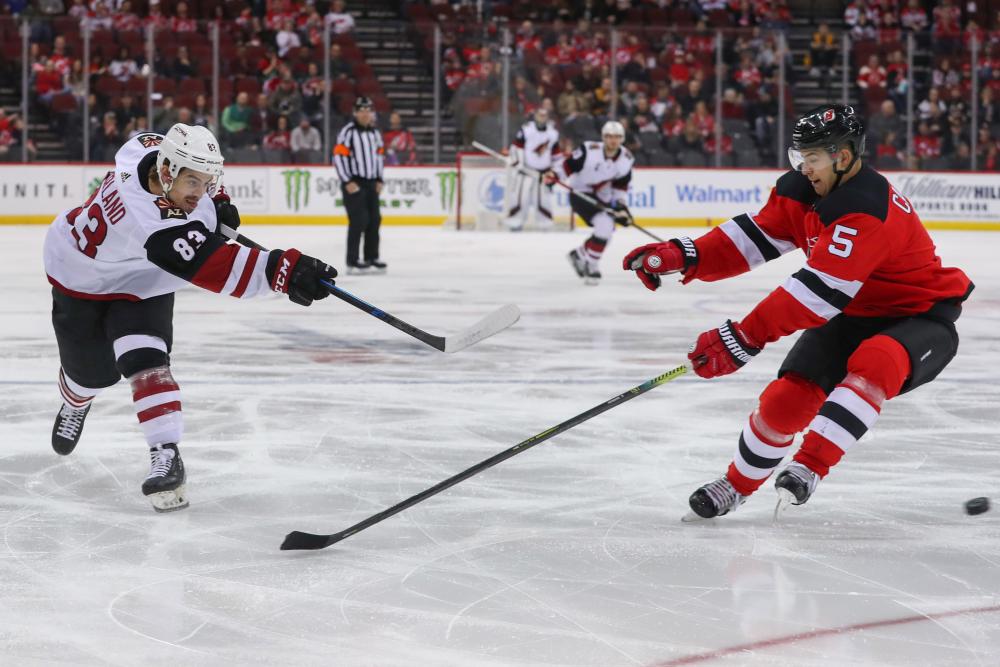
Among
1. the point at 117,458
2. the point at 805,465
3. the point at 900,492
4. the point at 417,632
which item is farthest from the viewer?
the point at 117,458

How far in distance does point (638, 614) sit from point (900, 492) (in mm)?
1148

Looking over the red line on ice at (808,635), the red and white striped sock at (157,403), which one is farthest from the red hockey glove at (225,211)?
the red line on ice at (808,635)

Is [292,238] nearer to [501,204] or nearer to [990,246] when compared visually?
[501,204]

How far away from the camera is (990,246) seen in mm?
11180

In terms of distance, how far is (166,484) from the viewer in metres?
2.92

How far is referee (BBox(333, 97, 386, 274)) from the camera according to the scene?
8750 millimetres

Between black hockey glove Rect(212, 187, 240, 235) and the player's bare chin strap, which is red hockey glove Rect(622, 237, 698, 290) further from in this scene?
black hockey glove Rect(212, 187, 240, 235)

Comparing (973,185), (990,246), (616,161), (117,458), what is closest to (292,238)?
(616,161)

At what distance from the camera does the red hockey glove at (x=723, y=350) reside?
105 inches

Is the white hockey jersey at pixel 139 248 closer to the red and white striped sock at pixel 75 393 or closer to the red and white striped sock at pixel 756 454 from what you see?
the red and white striped sock at pixel 75 393

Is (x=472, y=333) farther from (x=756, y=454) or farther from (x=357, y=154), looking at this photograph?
(x=357, y=154)

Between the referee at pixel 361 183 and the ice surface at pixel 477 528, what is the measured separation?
3.37 m

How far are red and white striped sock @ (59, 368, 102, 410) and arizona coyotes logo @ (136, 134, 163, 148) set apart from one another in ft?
1.93

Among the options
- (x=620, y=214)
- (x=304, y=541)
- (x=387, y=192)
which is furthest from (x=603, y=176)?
(x=304, y=541)
